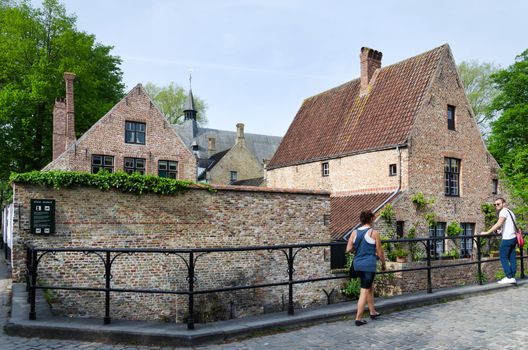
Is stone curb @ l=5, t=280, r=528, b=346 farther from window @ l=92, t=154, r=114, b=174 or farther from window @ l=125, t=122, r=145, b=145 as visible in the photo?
window @ l=125, t=122, r=145, b=145

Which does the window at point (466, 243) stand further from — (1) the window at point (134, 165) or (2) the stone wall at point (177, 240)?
(1) the window at point (134, 165)

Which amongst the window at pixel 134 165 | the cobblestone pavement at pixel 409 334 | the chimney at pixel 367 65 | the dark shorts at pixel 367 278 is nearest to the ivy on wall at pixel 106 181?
the cobblestone pavement at pixel 409 334

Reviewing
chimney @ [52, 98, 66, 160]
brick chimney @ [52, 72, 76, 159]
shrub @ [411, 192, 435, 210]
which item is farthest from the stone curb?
chimney @ [52, 98, 66, 160]

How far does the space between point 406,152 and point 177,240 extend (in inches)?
413

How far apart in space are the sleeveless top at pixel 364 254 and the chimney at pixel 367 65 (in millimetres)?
18247

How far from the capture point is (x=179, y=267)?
517 inches

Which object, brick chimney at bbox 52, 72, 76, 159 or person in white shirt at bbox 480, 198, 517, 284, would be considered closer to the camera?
person in white shirt at bbox 480, 198, 517, 284

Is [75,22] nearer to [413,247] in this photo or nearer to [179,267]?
[179,267]

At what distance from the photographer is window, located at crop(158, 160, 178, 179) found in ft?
80.6

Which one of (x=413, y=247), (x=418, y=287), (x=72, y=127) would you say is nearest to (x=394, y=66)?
(x=413, y=247)

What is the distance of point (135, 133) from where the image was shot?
23.9 m

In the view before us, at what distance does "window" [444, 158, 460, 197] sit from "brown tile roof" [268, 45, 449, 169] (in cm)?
317

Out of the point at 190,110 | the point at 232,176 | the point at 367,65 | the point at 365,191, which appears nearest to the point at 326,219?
the point at 365,191

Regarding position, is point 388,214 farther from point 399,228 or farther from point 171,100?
point 171,100
